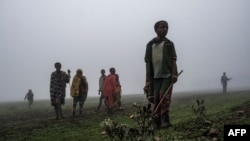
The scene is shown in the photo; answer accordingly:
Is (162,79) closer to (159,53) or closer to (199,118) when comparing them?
(159,53)

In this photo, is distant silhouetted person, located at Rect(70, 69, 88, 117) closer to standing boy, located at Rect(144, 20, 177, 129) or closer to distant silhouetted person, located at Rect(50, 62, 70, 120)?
distant silhouetted person, located at Rect(50, 62, 70, 120)

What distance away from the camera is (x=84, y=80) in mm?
16844

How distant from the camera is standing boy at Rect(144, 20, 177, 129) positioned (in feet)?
28.4

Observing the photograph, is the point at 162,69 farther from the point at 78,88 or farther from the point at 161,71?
the point at 78,88

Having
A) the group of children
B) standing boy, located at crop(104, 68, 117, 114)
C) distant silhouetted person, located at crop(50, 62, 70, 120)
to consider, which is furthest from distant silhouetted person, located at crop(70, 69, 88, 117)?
the group of children

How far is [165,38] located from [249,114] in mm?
2738

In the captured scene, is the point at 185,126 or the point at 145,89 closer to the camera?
the point at 185,126

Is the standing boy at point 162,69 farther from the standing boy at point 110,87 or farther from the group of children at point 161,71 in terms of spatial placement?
the standing boy at point 110,87

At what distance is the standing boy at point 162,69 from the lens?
8664mm

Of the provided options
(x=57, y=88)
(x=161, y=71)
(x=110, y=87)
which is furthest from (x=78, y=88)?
(x=161, y=71)

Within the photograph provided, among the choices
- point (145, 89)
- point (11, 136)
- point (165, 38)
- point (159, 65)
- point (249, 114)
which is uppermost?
point (165, 38)

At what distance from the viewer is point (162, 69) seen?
8898 mm

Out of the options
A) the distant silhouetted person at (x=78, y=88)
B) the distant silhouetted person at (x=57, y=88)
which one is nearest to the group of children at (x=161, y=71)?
the distant silhouetted person at (x=57, y=88)

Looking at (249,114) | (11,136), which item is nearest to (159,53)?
(249,114)
